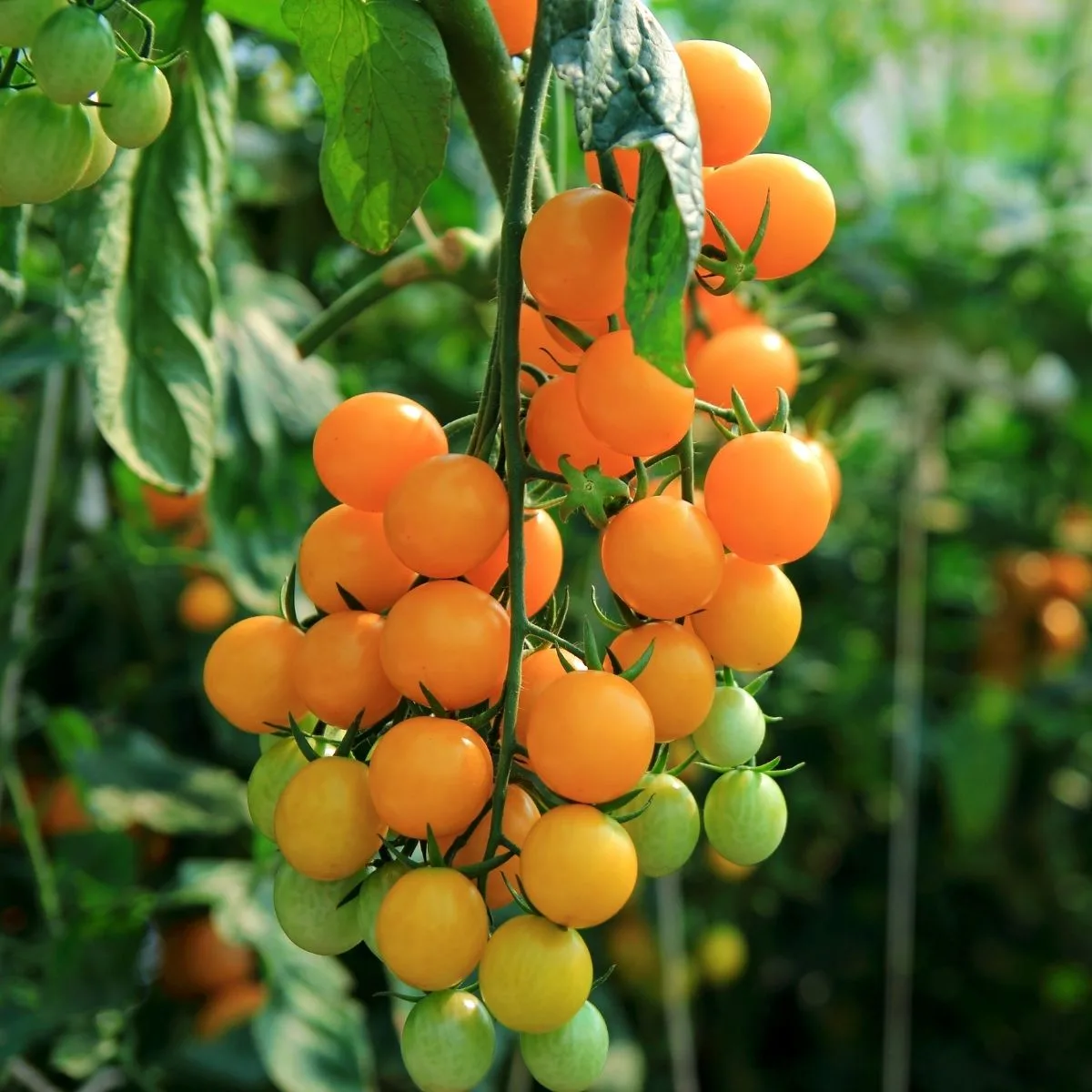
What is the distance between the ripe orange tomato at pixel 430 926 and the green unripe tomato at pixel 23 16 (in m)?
0.23

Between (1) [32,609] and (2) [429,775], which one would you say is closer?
(2) [429,775]

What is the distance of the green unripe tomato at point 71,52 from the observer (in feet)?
1.02

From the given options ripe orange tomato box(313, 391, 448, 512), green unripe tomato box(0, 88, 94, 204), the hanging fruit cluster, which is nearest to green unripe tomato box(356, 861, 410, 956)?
the hanging fruit cluster

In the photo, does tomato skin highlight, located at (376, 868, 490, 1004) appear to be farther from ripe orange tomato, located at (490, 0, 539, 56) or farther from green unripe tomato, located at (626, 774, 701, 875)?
ripe orange tomato, located at (490, 0, 539, 56)

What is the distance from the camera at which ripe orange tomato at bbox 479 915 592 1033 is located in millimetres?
321

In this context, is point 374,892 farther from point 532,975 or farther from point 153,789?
point 153,789

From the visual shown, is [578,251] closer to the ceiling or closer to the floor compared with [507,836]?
closer to the ceiling

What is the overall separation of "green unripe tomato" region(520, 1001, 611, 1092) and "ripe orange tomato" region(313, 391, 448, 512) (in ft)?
0.50

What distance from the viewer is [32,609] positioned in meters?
0.82

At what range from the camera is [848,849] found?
60.6 inches

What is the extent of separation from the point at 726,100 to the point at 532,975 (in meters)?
0.24

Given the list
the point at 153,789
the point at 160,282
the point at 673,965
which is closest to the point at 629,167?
the point at 160,282

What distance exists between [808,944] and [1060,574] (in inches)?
20.1

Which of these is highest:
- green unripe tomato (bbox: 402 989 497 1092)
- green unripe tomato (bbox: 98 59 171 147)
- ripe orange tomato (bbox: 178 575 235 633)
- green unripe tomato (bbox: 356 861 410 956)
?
green unripe tomato (bbox: 98 59 171 147)
